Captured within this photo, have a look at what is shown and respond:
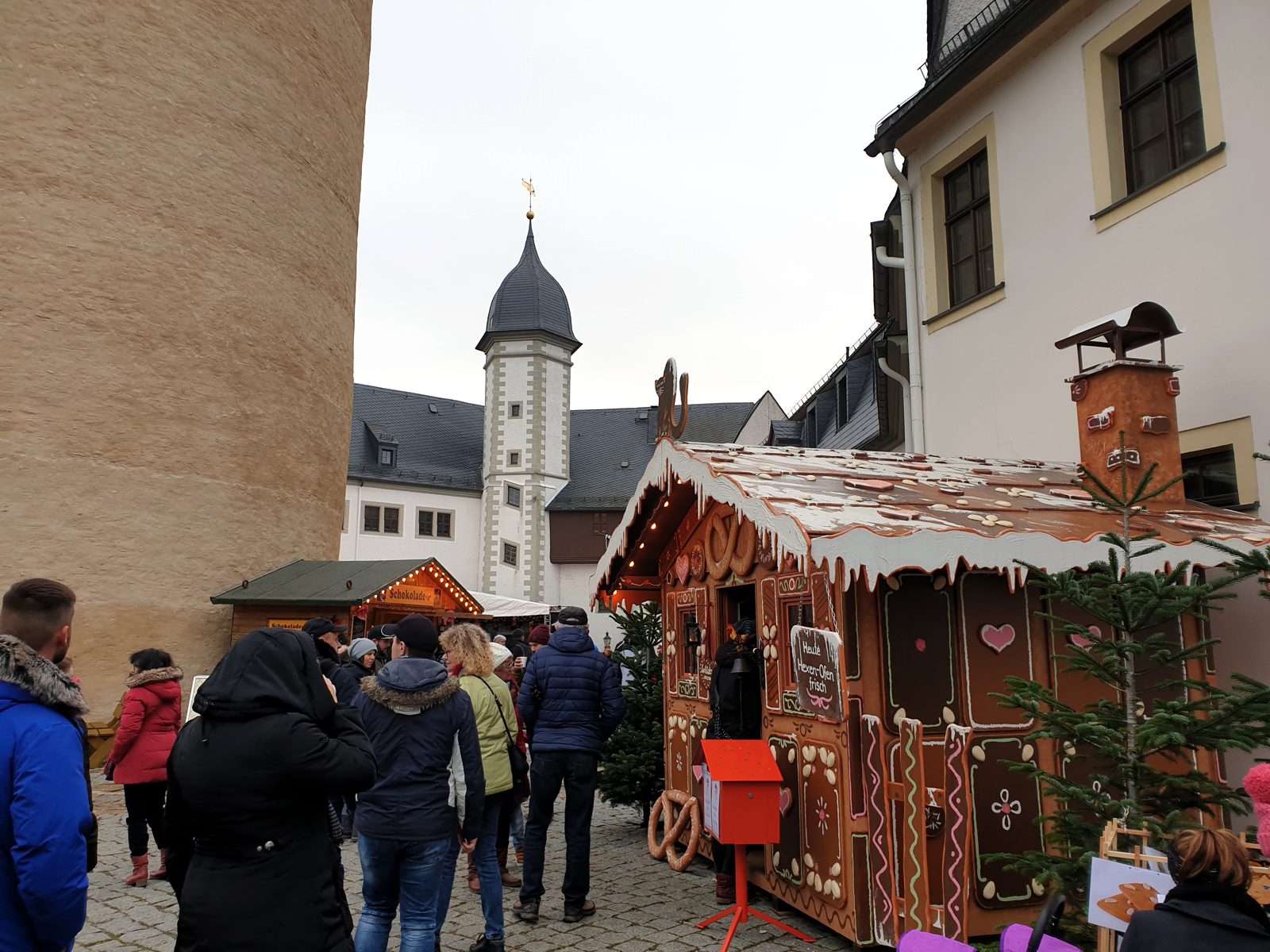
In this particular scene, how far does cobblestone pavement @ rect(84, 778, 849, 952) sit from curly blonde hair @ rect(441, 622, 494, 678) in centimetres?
165

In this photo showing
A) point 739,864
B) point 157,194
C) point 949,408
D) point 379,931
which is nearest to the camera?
point 379,931

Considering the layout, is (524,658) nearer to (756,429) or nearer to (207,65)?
(207,65)

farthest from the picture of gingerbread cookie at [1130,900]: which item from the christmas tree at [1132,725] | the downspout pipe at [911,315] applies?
the downspout pipe at [911,315]

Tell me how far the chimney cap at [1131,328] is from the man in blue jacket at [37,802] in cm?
707

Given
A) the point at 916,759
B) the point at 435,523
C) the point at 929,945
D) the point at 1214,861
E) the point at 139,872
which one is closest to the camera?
the point at 1214,861

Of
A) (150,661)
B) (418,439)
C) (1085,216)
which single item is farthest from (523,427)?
(150,661)

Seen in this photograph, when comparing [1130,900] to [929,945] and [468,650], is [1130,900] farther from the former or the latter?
[468,650]

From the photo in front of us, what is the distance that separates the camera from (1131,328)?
7.59 meters

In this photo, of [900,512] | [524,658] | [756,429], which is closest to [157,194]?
[524,658]

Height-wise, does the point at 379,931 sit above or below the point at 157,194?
below

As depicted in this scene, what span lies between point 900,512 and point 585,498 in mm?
39938

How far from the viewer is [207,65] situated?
1752 centimetres

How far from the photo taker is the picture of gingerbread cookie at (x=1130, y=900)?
12.1 feet

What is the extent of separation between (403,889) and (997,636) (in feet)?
12.4
